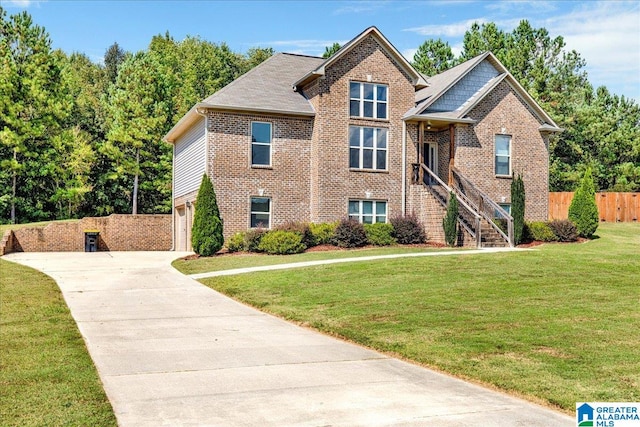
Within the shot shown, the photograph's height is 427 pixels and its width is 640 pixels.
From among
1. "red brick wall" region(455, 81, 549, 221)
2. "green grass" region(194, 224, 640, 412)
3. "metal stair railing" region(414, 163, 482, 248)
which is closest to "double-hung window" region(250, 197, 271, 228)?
"metal stair railing" region(414, 163, 482, 248)

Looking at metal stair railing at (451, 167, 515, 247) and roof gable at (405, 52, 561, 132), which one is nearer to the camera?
metal stair railing at (451, 167, 515, 247)

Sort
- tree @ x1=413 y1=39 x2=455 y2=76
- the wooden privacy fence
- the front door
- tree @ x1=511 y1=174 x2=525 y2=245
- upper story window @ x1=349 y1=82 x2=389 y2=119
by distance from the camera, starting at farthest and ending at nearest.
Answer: tree @ x1=413 y1=39 x2=455 y2=76 → the wooden privacy fence → the front door → upper story window @ x1=349 y1=82 x2=389 y2=119 → tree @ x1=511 y1=174 x2=525 y2=245

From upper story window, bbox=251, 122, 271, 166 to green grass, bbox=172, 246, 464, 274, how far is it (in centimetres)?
479

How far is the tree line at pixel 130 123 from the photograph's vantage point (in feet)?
131

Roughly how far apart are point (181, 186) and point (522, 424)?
93.4 feet

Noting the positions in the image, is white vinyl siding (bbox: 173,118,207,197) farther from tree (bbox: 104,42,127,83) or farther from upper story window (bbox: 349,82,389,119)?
tree (bbox: 104,42,127,83)

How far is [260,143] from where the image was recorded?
1070 inches

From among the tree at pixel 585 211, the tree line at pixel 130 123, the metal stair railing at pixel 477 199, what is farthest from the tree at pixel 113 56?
the tree at pixel 585 211

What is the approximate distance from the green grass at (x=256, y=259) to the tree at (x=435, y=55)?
32.4m

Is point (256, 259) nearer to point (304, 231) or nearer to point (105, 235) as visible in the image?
point (304, 231)

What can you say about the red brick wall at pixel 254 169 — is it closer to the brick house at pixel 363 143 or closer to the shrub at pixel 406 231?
the brick house at pixel 363 143

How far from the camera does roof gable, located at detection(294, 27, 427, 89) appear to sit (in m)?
27.1

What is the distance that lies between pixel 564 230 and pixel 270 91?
13640mm

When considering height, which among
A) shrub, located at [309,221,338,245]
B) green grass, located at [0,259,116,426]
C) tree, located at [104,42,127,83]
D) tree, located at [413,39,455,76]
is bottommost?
green grass, located at [0,259,116,426]
